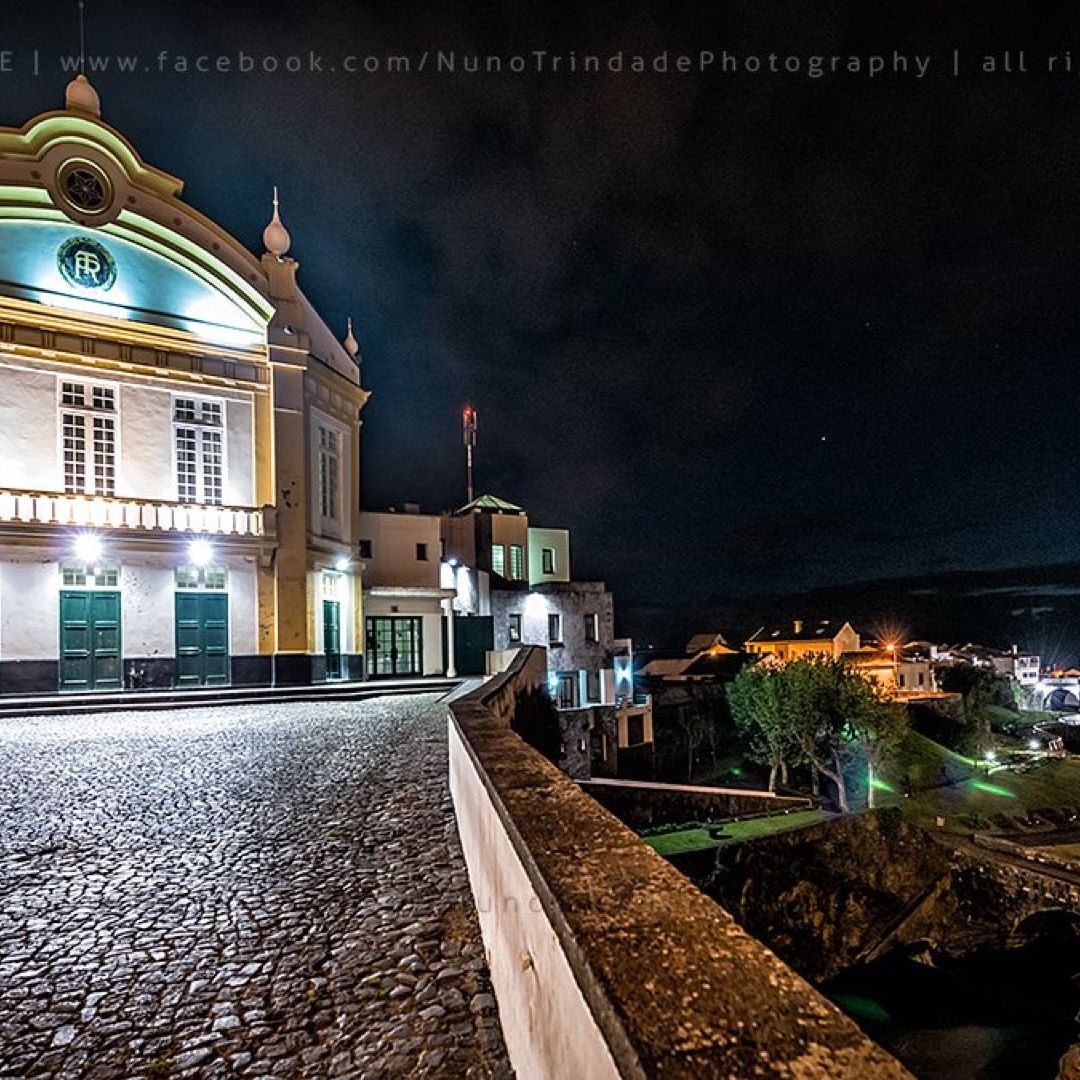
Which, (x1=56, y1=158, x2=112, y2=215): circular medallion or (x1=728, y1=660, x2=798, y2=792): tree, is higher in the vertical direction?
(x1=56, y1=158, x2=112, y2=215): circular medallion

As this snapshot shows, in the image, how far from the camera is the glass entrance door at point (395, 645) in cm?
2331

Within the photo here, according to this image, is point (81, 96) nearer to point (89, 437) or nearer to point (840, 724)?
point (89, 437)

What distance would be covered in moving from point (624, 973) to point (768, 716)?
34.9 m

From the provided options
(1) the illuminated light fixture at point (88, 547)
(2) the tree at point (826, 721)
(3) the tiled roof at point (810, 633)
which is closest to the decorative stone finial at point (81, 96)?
(1) the illuminated light fixture at point (88, 547)

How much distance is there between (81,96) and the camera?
18000mm

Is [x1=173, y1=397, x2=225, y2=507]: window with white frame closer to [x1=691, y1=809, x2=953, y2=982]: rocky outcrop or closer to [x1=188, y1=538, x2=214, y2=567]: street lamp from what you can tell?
[x1=188, y1=538, x2=214, y2=567]: street lamp

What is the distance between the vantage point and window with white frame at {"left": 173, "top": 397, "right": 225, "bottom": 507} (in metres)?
18.4

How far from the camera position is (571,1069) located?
5.74 ft

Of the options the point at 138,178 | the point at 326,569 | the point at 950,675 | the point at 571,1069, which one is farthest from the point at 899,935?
the point at 950,675

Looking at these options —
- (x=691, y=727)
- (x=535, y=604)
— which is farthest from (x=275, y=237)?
(x=691, y=727)

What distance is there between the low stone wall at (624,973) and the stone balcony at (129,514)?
16.6m

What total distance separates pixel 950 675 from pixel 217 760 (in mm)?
67995

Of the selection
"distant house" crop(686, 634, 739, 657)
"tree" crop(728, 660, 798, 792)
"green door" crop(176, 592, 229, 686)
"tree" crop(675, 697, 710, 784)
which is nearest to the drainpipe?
"green door" crop(176, 592, 229, 686)

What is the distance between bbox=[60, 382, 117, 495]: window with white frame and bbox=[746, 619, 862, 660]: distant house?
5705cm
